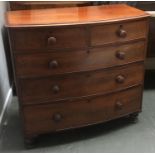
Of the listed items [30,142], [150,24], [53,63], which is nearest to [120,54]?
[53,63]

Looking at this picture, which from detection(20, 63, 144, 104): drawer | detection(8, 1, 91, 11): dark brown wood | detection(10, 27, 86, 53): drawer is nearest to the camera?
detection(10, 27, 86, 53): drawer

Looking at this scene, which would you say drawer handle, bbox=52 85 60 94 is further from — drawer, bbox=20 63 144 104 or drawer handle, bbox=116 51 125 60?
drawer handle, bbox=116 51 125 60

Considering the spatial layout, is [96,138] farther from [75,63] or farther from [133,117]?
[75,63]

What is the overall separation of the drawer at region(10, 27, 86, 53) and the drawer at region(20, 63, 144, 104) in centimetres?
18

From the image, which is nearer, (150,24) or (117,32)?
(117,32)

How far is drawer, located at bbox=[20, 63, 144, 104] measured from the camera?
4.66 ft

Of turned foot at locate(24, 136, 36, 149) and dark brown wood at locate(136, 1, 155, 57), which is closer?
turned foot at locate(24, 136, 36, 149)

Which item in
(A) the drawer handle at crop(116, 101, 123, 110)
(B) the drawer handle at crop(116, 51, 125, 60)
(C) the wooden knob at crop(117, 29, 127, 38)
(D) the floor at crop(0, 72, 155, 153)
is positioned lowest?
(D) the floor at crop(0, 72, 155, 153)

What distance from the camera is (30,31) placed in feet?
4.22

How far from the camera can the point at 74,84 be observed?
147 centimetres

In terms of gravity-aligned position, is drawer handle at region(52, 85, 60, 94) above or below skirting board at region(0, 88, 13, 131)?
above

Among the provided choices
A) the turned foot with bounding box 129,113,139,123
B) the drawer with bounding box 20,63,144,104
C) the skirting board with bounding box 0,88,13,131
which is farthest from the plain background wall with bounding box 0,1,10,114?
the turned foot with bounding box 129,113,139,123

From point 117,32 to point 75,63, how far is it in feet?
0.96

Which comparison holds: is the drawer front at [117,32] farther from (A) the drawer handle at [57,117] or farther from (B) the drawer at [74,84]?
(A) the drawer handle at [57,117]
